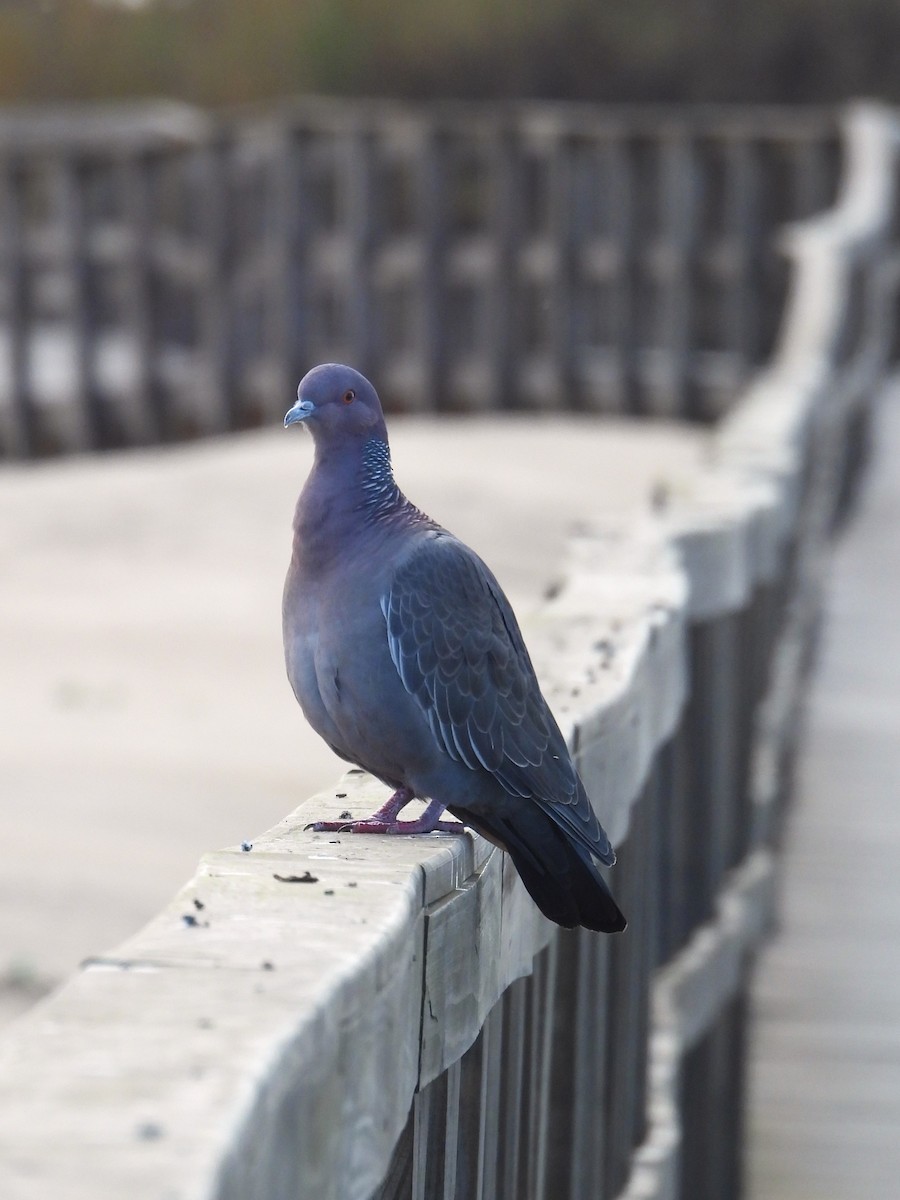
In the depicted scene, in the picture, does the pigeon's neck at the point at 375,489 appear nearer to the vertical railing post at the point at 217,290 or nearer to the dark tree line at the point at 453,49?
the vertical railing post at the point at 217,290

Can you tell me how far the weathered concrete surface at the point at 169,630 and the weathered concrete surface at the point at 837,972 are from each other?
1194 mm

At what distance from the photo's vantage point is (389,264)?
15.0 metres

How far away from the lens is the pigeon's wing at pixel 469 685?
2.23 meters

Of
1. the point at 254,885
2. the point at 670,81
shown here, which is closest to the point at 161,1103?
the point at 254,885

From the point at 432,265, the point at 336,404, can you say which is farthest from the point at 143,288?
the point at 336,404

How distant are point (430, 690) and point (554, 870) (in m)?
0.22

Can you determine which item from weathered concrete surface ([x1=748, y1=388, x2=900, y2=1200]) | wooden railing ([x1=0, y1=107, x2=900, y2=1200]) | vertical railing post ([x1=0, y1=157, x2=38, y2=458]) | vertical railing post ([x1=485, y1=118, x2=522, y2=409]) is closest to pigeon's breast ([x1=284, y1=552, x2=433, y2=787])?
wooden railing ([x1=0, y1=107, x2=900, y2=1200])

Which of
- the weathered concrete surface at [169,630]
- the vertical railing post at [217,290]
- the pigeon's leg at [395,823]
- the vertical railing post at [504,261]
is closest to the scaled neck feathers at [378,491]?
the pigeon's leg at [395,823]

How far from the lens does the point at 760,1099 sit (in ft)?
15.5

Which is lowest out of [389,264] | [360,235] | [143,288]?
[143,288]

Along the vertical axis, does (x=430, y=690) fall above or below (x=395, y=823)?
above

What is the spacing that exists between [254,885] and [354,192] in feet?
43.1

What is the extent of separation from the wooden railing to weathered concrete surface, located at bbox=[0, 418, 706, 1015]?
0.71 meters

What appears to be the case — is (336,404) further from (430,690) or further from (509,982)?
(509,982)
